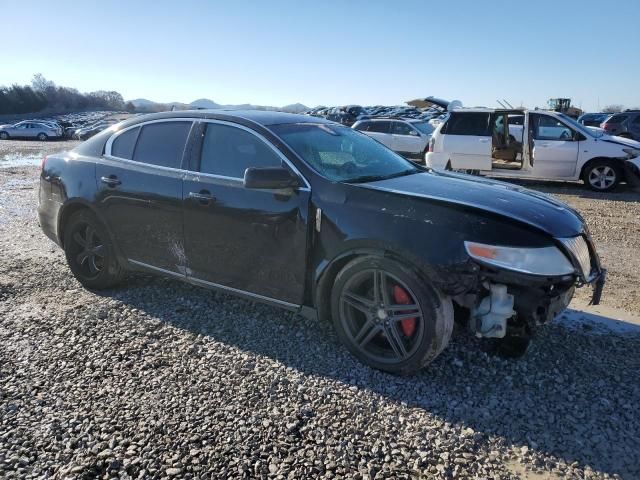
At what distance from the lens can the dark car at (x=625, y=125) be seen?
17.5 meters

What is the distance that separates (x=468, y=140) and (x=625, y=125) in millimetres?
9636

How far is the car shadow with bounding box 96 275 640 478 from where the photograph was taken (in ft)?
8.90

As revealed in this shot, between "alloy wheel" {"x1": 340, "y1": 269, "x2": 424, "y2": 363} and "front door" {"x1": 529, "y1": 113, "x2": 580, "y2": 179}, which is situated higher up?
"front door" {"x1": 529, "y1": 113, "x2": 580, "y2": 179}

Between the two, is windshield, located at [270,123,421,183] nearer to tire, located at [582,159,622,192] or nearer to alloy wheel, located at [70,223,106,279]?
alloy wheel, located at [70,223,106,279]

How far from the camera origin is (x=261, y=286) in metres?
3.79

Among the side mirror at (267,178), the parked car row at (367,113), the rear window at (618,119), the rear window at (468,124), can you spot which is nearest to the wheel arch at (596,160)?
the rear window at (468,124)

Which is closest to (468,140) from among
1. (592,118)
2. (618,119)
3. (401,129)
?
(401,129)

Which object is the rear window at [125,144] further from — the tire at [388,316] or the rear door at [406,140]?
the rear door at [406,140]

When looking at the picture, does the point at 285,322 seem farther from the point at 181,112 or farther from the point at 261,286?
the point at 181,112

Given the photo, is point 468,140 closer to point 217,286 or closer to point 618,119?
point 217,286

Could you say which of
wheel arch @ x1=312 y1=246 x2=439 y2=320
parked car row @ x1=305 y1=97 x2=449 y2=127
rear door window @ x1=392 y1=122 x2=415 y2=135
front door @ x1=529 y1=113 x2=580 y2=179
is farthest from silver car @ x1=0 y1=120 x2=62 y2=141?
wheel arch @ x1=312 y1=246 x2=439 y2=320

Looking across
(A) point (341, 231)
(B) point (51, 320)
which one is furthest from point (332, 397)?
(B) point (51, 320)

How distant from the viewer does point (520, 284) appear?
3006mm

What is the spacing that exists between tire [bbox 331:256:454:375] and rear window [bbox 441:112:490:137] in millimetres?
9161
